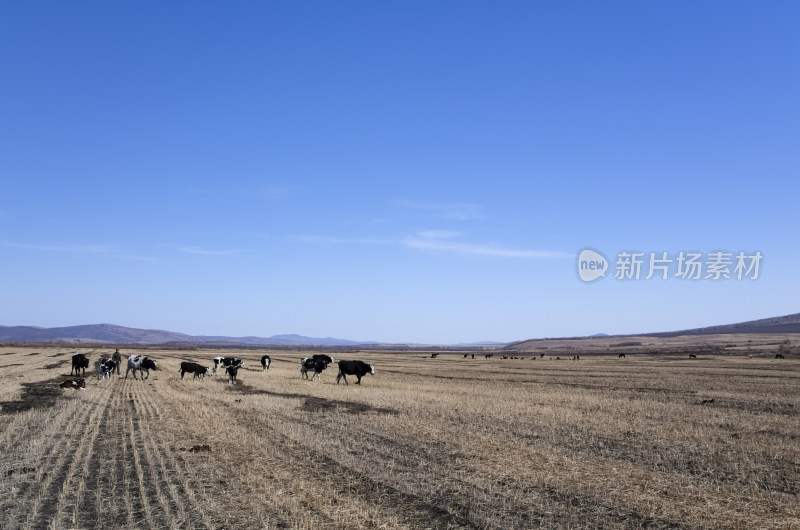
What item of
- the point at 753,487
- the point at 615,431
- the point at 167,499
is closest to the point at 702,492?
the point at 753,487

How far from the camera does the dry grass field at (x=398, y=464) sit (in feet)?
30.2

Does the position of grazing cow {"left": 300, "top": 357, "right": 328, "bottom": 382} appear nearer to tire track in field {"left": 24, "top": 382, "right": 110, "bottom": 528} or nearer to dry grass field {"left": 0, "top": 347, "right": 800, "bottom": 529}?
dry grass field {"left": 0, "top": 347, "right": 800, "bottom": 529}

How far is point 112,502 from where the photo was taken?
9672mm

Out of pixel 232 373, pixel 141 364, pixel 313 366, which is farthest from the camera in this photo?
pixel 313 366

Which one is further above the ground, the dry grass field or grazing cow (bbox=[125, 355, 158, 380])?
grazing cow (bbox=[125, 355, 158, 380])

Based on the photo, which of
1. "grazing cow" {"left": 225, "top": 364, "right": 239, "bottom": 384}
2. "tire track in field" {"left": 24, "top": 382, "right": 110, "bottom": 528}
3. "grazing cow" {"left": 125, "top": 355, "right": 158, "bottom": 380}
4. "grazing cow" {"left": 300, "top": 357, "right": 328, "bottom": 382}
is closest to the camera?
"tire track in field" {"left": 24, "top": 382, "right": 110, "bottom": 528}

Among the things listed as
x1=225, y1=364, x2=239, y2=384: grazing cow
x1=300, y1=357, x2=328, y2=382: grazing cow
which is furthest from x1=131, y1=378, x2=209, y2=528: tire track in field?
x1=300, y1=357, x2=328, y2=382: grazing cow

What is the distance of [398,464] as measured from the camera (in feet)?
41.3

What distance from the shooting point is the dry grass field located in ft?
30.2

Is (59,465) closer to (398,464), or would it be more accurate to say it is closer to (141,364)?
(398,464)

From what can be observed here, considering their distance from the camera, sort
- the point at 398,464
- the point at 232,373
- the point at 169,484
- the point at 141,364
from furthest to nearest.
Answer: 1. the point at 141,364
2. the point at 232,373
3. the point at 398,464
4. the point at 169,484

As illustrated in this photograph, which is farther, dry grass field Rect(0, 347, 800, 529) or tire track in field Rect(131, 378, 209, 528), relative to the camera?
dry grass field Rect(0, 347, 800, 529)

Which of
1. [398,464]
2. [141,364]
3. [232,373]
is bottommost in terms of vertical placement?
[398,464]

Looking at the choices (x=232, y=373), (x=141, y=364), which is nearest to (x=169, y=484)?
(x=232, y=373)
